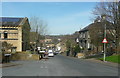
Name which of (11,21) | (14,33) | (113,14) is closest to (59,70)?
(113,14)

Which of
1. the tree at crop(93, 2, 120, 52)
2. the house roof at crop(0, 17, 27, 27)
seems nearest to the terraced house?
the house roof at crop(0, 17, 27, 27)

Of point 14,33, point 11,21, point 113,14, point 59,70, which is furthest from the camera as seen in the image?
point 11,21

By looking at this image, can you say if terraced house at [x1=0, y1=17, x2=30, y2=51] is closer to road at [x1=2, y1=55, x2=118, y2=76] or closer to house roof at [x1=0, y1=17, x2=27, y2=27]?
house roof at [x1=0, y1=17, x2=27, y2=27]

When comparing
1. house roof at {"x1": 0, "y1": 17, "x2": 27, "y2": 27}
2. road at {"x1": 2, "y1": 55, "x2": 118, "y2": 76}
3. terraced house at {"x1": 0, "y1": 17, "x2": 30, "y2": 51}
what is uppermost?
house roof at {"x1": 0, "y1": 17, "x2": 27, "y2": 27}

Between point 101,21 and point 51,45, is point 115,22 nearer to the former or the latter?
point 101,21

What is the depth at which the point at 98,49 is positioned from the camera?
6347cm

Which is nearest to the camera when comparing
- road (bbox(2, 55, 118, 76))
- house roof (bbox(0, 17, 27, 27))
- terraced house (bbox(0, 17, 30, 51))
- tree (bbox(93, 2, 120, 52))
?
road (bbox(2, 55, 118, 76))

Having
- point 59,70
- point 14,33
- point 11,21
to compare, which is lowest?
point 59,70

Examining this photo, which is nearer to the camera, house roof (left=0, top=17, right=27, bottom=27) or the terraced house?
the terraced house

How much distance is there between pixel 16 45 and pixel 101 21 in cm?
2530

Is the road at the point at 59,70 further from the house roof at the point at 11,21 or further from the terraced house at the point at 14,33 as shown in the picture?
the house roof at the point at 11,21

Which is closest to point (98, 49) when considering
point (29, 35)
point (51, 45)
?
point (29, 35)

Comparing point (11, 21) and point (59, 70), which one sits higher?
point (11, 21)

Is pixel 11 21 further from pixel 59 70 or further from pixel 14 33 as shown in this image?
pixel 59 70
